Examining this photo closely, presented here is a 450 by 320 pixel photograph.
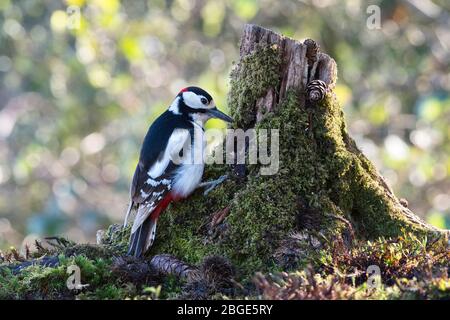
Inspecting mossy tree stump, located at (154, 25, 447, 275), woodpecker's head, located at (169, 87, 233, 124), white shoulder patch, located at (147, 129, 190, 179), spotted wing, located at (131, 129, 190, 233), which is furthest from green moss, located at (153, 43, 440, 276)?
woodpecker's head, located at (169, 87, 233, 124)

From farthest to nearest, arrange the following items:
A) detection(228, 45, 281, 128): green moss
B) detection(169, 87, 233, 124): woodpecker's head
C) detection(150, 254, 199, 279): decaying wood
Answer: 1. detection(169, 87, 233, 124): woodpecker's head
2. detection(228, 45, 281, 128): green moss
3. detection(150, 254, 199, 279): decaying wood

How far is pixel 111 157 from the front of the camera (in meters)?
11.1

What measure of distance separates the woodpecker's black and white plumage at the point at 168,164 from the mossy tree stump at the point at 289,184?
4.2 inches

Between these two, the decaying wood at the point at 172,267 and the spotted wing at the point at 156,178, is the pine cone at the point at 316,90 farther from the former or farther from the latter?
the decaying wood at the point at 172,267

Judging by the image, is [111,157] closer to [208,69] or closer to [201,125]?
[208,69]

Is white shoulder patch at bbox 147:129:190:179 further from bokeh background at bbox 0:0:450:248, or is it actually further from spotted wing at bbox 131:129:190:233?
bokeh background at bbox 0:0:450:248

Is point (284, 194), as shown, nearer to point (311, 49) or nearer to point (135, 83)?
point (311, 49)

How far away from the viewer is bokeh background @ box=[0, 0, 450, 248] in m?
9.25

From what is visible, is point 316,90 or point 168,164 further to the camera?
point 168,164

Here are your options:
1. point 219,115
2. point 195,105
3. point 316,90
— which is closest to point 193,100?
point 195,105

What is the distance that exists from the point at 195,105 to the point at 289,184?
55.2 inches

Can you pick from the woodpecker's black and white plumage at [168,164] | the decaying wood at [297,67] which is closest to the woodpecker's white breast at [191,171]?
the woodpecker's black and white plumage at [168,164]

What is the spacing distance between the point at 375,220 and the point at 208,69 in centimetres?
706

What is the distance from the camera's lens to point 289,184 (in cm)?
388
